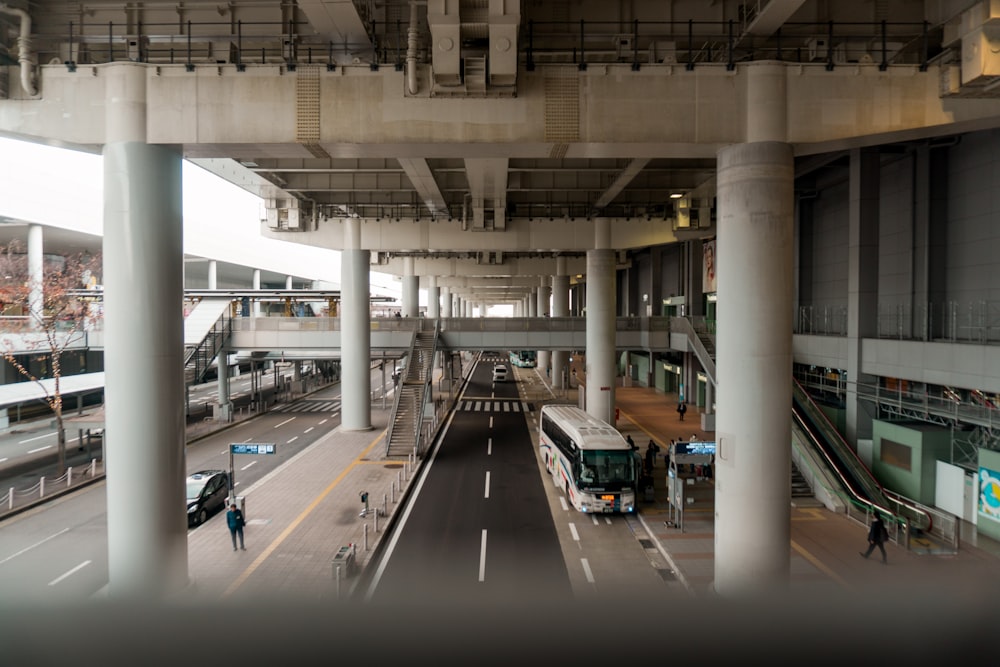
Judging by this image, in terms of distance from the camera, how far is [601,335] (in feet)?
98.6

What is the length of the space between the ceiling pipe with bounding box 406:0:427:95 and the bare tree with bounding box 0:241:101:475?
708 inches

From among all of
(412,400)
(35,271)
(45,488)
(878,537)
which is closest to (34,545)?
(45,488)

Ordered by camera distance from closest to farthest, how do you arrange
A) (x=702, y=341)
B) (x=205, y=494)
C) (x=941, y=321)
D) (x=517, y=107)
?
(x=517, y=107) → (x=205, y=494) → (x=941, y=321) → (x=702, y=341)

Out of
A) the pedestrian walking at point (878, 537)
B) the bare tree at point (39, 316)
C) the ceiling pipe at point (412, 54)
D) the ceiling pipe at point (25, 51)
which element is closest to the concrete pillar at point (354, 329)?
the bare tree at point (39, 316)

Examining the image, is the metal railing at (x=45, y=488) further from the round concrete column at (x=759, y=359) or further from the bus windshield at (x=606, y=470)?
the round concrete column at (x=759, y=359)

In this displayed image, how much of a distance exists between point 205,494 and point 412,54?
13.4 m

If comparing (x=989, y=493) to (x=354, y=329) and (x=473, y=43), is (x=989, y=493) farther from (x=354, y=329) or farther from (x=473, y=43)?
(x=354, y=329)

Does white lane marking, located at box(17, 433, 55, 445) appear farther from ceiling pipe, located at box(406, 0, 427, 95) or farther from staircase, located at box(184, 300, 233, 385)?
ceiling pipe, located at box(406, 0, 427, 95)

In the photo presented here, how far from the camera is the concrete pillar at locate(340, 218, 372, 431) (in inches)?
1169

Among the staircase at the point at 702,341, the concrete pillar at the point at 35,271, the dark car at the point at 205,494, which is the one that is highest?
the concrete pillar at the point at 35,271

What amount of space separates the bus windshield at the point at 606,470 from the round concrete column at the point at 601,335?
40.2ft

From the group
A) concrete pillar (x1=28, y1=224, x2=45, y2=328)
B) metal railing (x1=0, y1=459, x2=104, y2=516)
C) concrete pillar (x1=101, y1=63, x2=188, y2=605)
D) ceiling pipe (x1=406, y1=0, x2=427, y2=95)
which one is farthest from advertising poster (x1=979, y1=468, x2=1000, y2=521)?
concrete pillar (x1=28, y1=224, x2=45, y2=328)

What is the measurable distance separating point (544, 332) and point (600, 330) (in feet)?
18.2

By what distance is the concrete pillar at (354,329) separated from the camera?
29.7m
